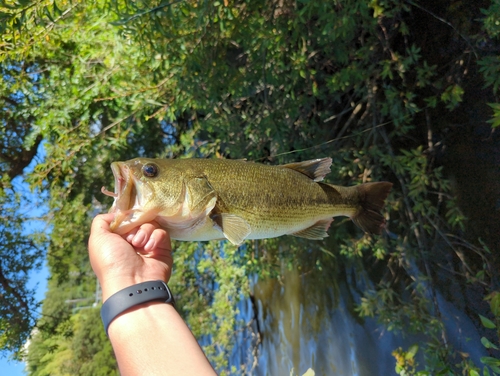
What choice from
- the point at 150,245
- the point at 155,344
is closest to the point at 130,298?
the point at 155,344

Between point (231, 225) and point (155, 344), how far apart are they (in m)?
0.72

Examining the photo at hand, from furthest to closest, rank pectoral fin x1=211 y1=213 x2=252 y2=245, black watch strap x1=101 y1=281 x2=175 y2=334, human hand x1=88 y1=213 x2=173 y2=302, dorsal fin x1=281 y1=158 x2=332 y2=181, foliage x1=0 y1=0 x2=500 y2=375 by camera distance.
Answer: foliage x1=0 y1=0 x2=500 y2=375 → dorsal fin x1=281 y1=158 x2=332 y2=181 → pectoral fin x1=211 y1=213 x2=252 y2=245 → human hand x1=88 y1=213 x2=173 y2=302 → black watch strap x1=101 y1=281 x2=175 y2=334

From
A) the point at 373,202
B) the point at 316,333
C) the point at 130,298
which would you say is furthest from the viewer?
the point at 316,333

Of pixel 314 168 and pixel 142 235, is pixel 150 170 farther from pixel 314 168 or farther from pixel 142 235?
pixel 314 168

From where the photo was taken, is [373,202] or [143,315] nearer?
[143,315]

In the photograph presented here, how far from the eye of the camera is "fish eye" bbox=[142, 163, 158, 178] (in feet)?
6.42

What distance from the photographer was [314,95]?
12.5ft

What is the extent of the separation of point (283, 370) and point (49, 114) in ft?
16.7

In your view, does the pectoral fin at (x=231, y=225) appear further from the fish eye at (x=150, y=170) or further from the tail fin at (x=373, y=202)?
the tail fin at (x=373, y=202)

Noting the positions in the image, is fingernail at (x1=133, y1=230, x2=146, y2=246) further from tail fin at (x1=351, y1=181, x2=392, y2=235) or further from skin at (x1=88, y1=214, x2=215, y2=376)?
tail fin at (x1=351, y1=181, x2=392, y2=235)

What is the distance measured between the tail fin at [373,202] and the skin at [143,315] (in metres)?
1.25

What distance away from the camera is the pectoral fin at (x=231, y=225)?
2020 millimetres

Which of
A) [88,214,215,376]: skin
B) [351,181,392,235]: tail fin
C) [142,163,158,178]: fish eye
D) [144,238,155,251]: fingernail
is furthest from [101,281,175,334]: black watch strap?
[351,181,392,235]: tail fin

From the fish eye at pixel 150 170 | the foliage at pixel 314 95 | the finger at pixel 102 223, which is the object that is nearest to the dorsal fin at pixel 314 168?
the foliage at pixel 314 95
